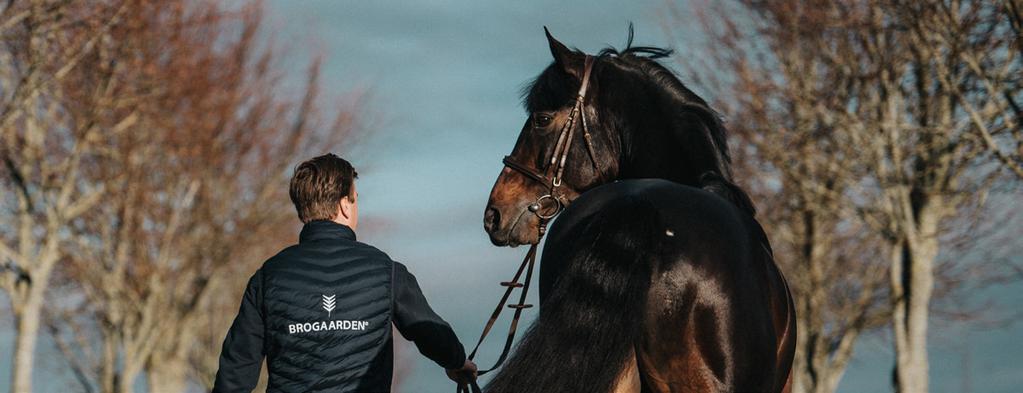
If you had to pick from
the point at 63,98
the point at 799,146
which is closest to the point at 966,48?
the point at 799,146

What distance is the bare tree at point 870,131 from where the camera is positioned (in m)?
13.9

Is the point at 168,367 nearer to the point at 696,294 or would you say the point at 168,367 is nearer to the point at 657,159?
the point at 657,159

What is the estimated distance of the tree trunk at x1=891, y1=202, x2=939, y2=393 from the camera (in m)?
15.9

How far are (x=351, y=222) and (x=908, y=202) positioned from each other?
14.0m

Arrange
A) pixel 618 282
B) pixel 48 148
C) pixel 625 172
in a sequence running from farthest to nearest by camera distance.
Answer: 1. pixel 48 148
2. pixel 625 172
3. pixel 618 282

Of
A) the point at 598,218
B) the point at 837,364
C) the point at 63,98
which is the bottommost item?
the point at 598,218

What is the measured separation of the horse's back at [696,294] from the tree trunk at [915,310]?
12696 millimetres

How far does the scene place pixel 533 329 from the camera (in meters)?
3.84

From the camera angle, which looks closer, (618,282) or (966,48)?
(618,282)

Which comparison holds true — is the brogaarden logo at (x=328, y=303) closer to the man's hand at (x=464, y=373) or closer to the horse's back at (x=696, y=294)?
the man's hand at (x=464, y=373)

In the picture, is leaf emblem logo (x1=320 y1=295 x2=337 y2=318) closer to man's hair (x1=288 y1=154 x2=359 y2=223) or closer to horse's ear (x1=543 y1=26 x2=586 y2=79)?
man's hair (x1=288 y1=154 x2=359 y2=223)

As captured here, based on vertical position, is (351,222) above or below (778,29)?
below

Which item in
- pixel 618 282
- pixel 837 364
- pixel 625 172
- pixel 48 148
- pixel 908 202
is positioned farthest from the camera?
pixel 837 364

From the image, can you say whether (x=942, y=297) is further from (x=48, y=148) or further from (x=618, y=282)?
(x=618, y=282)
